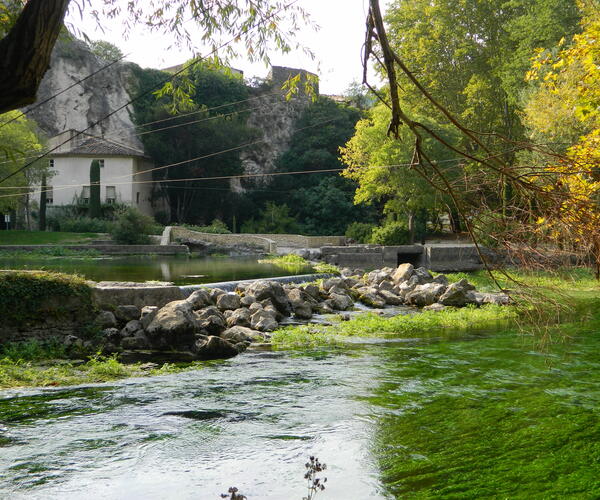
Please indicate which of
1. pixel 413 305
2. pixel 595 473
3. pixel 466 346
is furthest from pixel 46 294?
pixel 413 305

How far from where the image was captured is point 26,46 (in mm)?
3266

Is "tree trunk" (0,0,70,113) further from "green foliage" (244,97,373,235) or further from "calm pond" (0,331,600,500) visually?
"green foliage" (244,97,373,235)

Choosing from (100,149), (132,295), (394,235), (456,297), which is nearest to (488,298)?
(456,297)

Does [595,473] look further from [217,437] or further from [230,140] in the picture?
[230,140]

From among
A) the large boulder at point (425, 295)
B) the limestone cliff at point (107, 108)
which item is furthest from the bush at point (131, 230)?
the large boulder at point (425, 295)

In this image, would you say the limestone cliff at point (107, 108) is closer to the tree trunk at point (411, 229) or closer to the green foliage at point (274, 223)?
the green foliage at point (274, 223)

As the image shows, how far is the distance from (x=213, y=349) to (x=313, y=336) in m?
2.51

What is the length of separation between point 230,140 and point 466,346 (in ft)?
134

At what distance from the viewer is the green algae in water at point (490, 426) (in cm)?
536

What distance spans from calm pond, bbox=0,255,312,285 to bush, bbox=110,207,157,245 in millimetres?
4996

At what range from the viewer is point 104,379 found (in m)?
8.90

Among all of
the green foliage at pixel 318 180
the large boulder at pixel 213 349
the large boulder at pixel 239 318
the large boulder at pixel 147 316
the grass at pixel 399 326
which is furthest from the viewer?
the green foliage at pixel 318 180

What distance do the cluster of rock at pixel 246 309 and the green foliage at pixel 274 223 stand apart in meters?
24.9

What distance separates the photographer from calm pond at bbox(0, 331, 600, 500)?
5.33m
